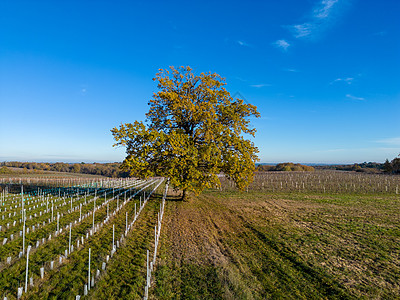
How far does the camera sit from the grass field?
7.07m

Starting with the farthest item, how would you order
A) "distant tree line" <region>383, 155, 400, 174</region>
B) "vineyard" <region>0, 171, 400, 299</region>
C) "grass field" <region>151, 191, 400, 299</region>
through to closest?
"distant tree line" <region>383, 155, 400, 174</region>
"grass field" <region>151, 191, 400, 299</region>
"vineyard" <region>0, 171, 400, 299</region>

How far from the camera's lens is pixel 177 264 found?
28.2ft

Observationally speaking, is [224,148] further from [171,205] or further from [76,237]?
[76,237]

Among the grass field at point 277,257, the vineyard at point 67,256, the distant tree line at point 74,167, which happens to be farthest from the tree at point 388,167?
the distant tree line at point 74,167

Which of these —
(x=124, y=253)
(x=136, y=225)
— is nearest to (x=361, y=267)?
(x=124, y=253)

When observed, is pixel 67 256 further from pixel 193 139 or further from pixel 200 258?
pixel 193 139

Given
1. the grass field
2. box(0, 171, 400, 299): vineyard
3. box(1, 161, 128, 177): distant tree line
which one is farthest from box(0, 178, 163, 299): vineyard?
box(1, 161, 128, 177): distant tree line

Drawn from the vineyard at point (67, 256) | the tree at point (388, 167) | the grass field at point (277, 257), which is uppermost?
the tree at point (388, 167)

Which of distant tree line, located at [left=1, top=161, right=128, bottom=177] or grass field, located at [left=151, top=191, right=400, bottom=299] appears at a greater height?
distant tree line, located at [left=1, top=161, right=128, bottom=177]

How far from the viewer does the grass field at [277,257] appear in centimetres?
707

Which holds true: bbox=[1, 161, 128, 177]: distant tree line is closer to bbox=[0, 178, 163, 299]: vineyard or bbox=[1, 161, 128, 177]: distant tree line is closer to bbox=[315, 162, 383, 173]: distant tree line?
bbox=[0, 178, 163, 299]: vineyard

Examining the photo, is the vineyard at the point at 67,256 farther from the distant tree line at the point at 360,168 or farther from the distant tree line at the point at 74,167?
the distant tree line at the point at 360,168

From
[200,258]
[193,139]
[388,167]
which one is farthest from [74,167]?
[388,167]

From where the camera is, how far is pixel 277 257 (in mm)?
9484
